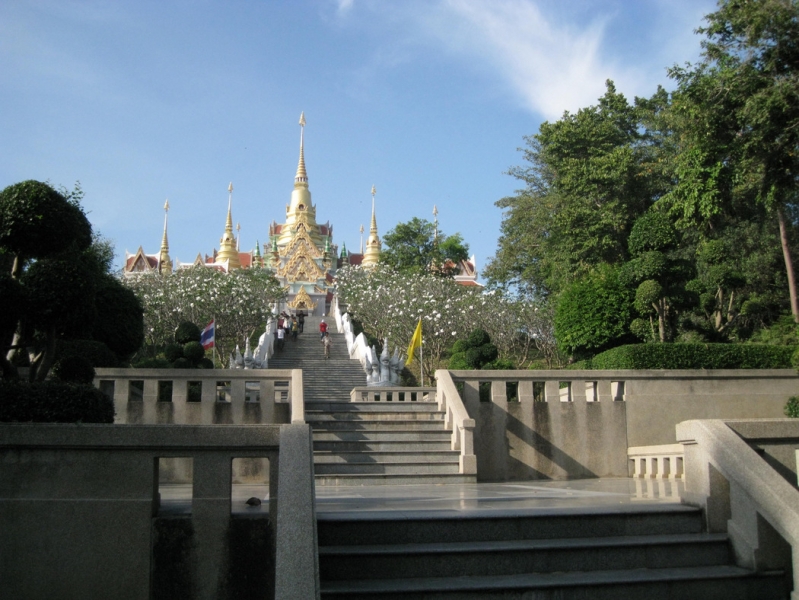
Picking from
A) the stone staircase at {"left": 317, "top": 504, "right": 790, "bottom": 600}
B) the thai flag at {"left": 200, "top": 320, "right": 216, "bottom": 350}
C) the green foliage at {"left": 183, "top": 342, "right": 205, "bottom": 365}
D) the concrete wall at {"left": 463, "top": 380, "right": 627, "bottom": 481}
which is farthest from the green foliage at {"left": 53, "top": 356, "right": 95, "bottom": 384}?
the thai flag at {"left": 200, "top": 320, "right": 216, "bottom": 350}

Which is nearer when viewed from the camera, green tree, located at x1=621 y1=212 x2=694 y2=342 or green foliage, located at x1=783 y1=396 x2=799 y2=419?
green foliage, located at x1=783 y1=396 x2=799 y2=419

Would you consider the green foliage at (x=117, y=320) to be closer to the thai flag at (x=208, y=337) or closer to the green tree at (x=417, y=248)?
the thai flag at (x=208, y=337)

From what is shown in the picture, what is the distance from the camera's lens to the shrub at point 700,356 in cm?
1658

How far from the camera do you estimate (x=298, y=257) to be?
82500 millimetres

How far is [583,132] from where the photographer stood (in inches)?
1382

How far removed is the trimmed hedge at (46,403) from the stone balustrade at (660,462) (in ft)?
22.9

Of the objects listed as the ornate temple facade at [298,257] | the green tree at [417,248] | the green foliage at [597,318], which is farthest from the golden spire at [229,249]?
the green foliage at [597,318]

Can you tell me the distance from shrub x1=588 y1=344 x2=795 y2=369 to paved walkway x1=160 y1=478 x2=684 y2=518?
4581 millimetres

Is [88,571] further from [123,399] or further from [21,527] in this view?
[123,399]

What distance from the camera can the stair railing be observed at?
1324cm

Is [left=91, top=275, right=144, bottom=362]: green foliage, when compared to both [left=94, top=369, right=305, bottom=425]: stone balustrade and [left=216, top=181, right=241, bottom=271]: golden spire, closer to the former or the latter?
[left=94, top=369, right=305, bottom=425]: stone balustrade

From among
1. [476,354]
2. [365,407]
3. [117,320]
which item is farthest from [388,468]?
[476,354]

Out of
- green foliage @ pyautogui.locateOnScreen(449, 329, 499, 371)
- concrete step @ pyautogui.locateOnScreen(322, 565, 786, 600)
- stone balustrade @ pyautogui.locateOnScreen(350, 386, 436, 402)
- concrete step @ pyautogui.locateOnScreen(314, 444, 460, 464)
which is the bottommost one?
concrete step @ pyautogui.locateOnScreen(322, 565, 786, 600)

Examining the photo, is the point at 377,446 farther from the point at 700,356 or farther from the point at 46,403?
the point at 700,356
